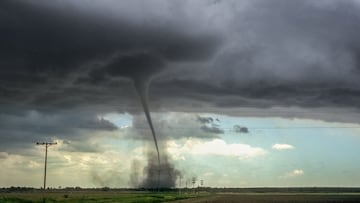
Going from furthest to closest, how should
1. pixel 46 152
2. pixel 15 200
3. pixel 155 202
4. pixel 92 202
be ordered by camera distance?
1. pixel 155 202
2. pixel 92 202
3. pixel 46 152
4. pixel 15 200

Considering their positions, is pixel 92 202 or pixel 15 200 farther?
pixel 92 202

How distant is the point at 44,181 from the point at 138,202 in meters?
32.1

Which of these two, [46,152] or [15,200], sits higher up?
[46,152]

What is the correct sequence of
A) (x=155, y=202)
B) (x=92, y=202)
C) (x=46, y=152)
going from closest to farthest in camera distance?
(x=46, y=152)
(x=92, y=202)
(x=155, y=202)

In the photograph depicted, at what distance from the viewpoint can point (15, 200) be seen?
113562 mm

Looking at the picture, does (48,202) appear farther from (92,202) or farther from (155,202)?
(155,202)

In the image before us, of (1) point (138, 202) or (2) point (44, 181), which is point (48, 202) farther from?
(1) point (138, 202)

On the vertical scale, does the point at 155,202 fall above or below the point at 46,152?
Answer: below

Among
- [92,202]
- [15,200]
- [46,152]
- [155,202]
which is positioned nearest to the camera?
[15,200]

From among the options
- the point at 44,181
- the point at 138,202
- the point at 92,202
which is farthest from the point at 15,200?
the point at 138,202

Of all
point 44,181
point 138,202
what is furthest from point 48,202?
point 138,202

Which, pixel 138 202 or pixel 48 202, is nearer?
pixel 48 202

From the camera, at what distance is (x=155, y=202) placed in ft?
486

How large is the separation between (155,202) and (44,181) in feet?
132
